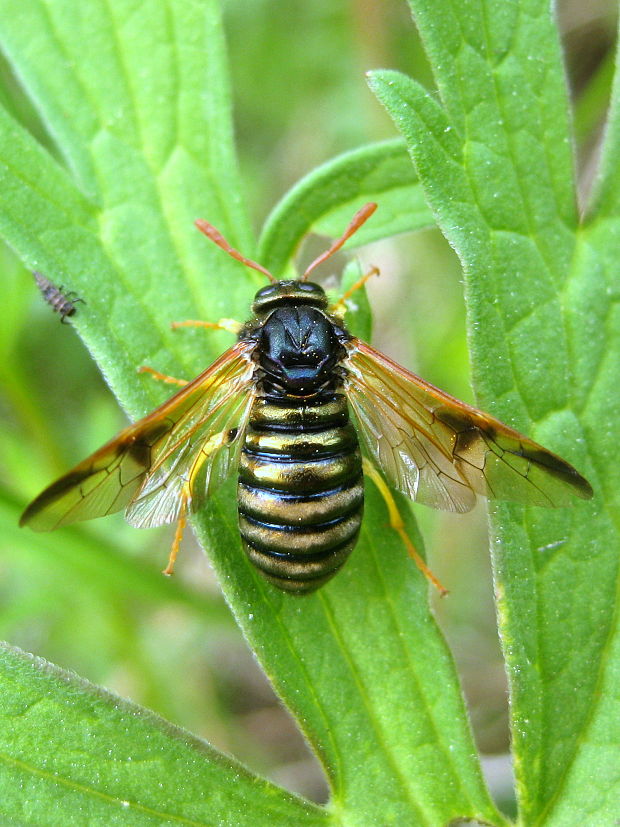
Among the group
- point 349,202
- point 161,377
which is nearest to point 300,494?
point 161,377

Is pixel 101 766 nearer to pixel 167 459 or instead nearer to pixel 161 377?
pixel 167 459

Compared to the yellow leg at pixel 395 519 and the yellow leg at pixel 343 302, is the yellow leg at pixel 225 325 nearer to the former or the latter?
the yellow leg at pixel 343 302

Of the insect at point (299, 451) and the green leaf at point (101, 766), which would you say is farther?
the insect at point (299, 451)

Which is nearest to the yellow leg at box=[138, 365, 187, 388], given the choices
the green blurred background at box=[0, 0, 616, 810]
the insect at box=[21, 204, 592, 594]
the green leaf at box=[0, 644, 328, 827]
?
the insect at box=[21, 204, 592, 594]

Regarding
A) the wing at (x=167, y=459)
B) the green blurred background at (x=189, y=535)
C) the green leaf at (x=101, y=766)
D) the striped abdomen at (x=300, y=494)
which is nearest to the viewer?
the green leaf at (x=101, y=766)

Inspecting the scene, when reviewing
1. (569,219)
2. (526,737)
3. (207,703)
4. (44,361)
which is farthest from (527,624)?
(44,361)

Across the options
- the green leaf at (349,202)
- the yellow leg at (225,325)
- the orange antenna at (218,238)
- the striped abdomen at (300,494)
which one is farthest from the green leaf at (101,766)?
the green leaf at (349,202)

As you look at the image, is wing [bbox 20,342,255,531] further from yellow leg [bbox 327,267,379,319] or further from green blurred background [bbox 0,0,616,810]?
green blurred background [bbox 0,0,616,810]
